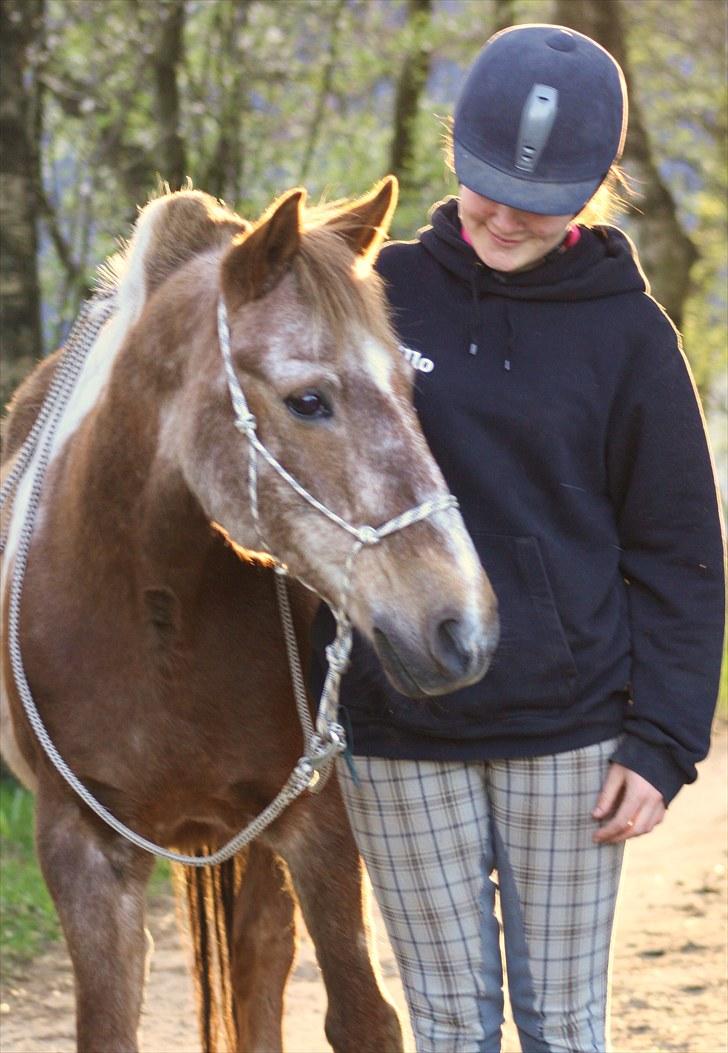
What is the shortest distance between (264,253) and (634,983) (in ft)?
9.20

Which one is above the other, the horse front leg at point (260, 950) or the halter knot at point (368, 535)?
the halter knot at point (368, 535)

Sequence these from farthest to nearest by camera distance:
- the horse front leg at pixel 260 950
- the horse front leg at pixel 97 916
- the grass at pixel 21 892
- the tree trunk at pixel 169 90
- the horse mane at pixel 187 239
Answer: the tree trunk at pixel 169 90 < the grass at pixel 21 892 < the horse front leg at pixel 260 950 < the horse front leg at pixel 97 916 < the horse mane at pixel 187 239

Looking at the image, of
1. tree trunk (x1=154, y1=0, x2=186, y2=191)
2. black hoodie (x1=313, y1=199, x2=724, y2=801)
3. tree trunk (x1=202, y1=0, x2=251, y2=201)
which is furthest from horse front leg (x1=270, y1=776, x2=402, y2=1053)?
tree trunk (x1=202, y1=0, x2=251, y2=201)

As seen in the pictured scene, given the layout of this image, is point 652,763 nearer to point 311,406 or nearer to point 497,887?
point 497,887

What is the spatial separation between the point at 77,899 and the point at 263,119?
6.56m

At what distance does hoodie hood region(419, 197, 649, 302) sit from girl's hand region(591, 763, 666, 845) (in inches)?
27.3

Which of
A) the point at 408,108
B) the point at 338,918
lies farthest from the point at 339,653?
the point at 408,108

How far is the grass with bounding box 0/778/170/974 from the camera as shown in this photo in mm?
4358

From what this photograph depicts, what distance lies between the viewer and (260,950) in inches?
123

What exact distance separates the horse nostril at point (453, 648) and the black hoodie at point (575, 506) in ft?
0.64

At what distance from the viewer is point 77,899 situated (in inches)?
102

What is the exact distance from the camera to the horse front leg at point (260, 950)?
313 cm

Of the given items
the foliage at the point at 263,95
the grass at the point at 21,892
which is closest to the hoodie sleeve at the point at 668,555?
the grass at the point at 21,892

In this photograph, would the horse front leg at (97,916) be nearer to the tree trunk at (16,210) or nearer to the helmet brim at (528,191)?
the helmet brim at (528,191)
